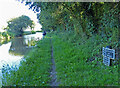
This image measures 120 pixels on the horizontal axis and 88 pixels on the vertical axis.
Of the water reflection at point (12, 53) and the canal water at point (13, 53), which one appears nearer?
the canal water at point (13, 53)

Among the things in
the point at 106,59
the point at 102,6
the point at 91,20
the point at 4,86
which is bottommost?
the point at 4,86

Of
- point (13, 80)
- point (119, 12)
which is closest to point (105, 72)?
point (119, 12)

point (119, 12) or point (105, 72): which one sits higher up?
point (119, 12)

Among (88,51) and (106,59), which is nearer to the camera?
(106,59)

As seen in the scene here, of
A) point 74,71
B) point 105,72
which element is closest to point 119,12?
point 105,72

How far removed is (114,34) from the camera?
4031mm

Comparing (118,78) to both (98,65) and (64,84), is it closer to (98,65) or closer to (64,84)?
(98,65)

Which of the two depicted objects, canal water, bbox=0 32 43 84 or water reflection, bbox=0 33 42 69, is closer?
canal water, bbox=0 32 43 84

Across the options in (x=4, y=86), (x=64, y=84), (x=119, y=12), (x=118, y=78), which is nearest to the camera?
(x=118, y=78)

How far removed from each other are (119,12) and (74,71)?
9.79 ft

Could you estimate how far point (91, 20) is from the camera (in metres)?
5.96

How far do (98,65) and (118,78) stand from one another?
1154 mm

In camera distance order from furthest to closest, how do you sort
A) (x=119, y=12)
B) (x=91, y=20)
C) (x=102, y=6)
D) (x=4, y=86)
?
(x=91, y=20) < (x=102, y=6) < (x=119, y=12) < (x=4, y=86)

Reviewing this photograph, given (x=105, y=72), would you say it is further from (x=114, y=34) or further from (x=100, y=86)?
(x=114, y=34)
